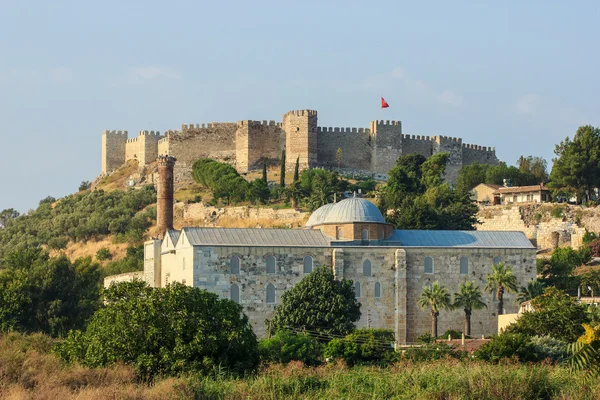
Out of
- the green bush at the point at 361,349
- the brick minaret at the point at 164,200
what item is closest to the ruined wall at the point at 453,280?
the green bush at the point at 361,349

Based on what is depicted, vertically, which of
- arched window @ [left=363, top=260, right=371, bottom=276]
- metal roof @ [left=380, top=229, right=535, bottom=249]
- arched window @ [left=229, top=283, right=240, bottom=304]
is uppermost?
metal roof @ [left=380, top=229, right=535, bottom=249]

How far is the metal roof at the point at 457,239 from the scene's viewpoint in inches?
2028

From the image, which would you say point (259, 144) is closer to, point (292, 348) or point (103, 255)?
point (103, 255)

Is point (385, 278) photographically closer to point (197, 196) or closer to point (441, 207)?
point (441, 207)

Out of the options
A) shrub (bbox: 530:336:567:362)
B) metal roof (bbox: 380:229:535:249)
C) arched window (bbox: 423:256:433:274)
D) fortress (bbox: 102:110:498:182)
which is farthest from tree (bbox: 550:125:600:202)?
shrub (bbox: 530:336:567:362)

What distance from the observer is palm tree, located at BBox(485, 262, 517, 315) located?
Answer: 4962cm

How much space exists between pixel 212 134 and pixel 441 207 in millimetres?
24733

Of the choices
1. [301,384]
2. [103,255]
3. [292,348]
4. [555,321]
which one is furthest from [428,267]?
[103,255]

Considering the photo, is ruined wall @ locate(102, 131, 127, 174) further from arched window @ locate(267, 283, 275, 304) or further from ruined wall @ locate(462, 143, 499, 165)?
arched window @ locate(267, 283, 275, 304)

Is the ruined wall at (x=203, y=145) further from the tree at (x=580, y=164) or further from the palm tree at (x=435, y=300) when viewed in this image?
the palm tree at (x=435, y=300)

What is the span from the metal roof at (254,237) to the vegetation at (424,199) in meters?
13.4

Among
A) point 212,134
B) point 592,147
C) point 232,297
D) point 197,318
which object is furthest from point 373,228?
point 212,134

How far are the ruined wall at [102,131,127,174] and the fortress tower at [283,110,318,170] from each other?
17026 millimetres

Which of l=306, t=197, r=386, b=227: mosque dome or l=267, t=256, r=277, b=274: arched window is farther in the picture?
l=306, t=197, r=386, b=227: mosque dome
